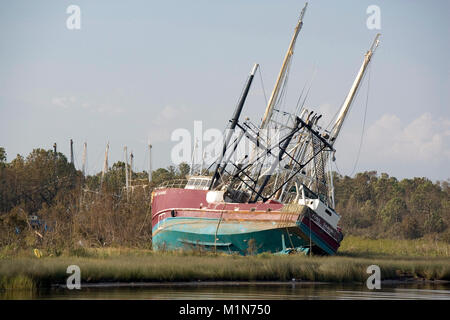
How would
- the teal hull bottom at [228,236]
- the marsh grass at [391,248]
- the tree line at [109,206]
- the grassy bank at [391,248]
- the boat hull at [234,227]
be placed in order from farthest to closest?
1. the marsh grass at [391,248]
2. the grassy bank at [391,248]
3. the tree line at [109,206]
4. the teal hull bottom at [228,236]
5. the boat hull at [234,227]

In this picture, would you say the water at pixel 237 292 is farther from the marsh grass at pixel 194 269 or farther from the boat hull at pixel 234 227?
the boat hull at pixel 234 227

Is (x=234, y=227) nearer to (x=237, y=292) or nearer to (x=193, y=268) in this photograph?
(x=193, y=268)

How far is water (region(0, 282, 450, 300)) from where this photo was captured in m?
26.4

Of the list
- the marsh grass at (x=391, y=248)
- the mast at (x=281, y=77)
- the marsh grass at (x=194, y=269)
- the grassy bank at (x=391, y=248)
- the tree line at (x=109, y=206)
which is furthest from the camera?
the mast at (x=281, y=77)

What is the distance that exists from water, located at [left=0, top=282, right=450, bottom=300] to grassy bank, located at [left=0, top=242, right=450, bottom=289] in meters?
0.56

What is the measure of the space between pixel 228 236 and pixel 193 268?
39.2ft

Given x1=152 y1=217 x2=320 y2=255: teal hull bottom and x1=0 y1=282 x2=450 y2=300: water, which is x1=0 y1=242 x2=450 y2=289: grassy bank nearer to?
x1=0 y1=282 x2=450 y2=300: water

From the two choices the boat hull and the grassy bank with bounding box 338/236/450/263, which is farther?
the grassy bank with bounding box 338/236/450/263

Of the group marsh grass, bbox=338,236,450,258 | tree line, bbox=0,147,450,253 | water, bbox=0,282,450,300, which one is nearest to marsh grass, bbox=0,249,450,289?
water, bbox=0,282,450,300

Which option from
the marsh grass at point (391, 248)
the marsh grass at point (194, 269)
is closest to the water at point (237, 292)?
the marsh grass at point (194, 269)

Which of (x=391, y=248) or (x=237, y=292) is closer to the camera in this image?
(x=237, y=292)

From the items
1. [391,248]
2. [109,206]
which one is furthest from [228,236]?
[391,248]

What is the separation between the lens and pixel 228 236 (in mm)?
44062

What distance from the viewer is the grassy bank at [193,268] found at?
28500mm
